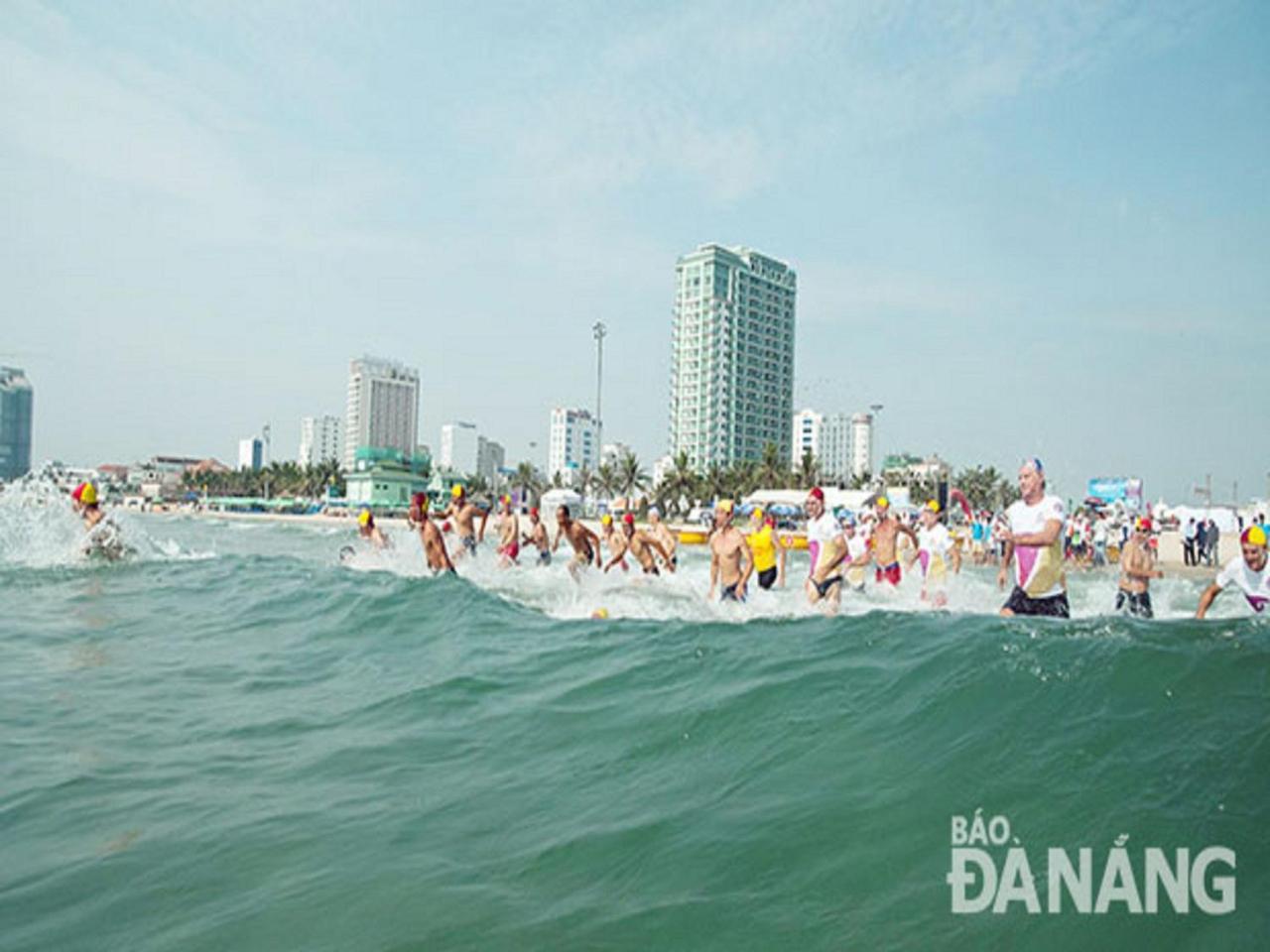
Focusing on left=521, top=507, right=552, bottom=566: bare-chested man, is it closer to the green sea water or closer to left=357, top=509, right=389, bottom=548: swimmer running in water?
left=357, top=509, right=389, bottom=548: swimmer running in water

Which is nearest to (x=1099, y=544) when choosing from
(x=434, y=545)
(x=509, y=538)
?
(x=509, y=538)

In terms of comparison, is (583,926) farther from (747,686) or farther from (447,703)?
(447,703)

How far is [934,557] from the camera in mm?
13383

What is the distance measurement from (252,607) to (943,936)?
972 centimetres

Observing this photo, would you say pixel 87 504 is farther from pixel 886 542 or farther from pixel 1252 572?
pixel 1252 572

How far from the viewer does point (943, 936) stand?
2.89 metres

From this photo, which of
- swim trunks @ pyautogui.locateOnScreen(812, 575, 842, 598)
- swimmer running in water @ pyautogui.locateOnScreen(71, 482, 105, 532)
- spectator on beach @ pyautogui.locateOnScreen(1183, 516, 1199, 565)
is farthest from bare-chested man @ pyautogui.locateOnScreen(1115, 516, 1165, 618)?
spectator on beach @ pyautogui.locateOnScreen(1183, 516, 1199, 565)

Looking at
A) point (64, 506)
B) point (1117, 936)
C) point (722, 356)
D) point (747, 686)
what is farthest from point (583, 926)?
point (722, 356)

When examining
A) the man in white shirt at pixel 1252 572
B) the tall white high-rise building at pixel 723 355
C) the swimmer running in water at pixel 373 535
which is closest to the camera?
the man in white shirt at pixel 1252 572

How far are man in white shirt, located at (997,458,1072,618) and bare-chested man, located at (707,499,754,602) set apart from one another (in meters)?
3.90

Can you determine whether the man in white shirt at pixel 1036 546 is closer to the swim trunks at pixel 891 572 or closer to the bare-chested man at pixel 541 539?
the swim trunks at pixel 891 572

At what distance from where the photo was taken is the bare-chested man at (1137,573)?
34.8 ft

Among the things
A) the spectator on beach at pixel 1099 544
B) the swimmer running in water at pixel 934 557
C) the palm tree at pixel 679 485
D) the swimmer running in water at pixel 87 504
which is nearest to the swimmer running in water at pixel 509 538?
the swimmer running in water at pixel 87 504

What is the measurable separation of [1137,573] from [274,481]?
135 metres
